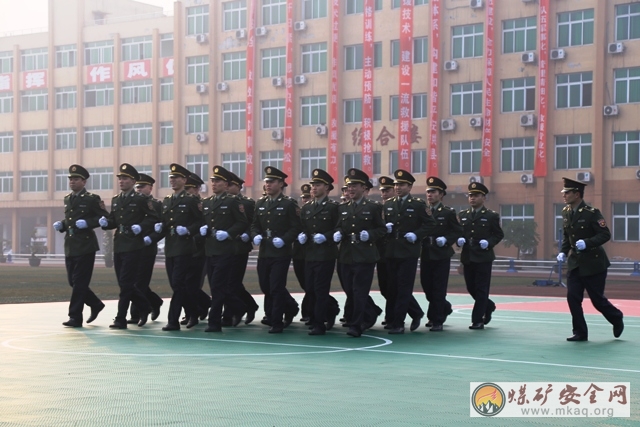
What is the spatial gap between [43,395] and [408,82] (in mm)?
43218

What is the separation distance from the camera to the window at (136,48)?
198 ft

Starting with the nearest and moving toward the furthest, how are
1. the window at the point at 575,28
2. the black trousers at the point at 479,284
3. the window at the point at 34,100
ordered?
the black trousers at the point at 479,284 < the window at the point at 575,28 < the window at the point at 34,100

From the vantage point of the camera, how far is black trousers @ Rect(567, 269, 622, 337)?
12.4 m

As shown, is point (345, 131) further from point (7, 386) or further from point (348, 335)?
point (7, 386)

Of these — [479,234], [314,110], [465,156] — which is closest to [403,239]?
[479,234]

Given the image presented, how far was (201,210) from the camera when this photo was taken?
1367 cm

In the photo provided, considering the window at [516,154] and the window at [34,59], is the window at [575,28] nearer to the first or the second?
the window at [516,154]

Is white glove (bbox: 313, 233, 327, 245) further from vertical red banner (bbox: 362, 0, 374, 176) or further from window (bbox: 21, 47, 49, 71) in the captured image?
window (bbox: 21, 47, 49, 71)

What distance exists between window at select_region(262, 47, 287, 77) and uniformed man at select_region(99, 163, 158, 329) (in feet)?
136

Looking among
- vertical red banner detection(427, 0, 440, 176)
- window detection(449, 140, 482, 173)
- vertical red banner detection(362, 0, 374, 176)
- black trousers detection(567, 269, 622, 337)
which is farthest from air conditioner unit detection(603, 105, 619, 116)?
black trousers detection(567, 269, 622, 337)

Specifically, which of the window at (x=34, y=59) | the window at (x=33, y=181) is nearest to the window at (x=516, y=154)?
the window at (x=33, y=181)

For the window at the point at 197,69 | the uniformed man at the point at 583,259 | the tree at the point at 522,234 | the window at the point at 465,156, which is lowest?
the tree at the point at 522,234

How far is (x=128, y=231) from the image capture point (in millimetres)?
13672

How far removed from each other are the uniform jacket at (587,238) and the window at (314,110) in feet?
135
